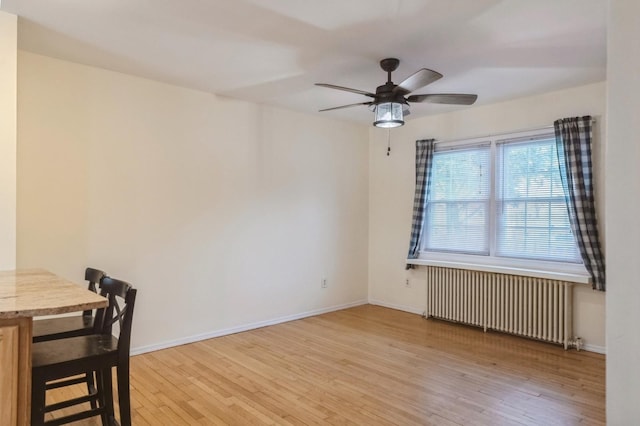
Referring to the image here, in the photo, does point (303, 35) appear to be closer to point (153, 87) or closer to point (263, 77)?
point (263, 77)

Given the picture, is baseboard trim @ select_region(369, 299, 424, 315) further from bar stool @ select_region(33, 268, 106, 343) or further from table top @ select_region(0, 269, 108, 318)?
table top @ select_region(0, 269, 108, 318)

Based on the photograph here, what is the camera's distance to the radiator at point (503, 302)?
13.0ft

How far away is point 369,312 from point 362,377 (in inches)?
85.2

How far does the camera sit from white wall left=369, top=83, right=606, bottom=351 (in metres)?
3.85

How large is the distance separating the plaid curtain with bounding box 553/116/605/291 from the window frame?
0.63 feet

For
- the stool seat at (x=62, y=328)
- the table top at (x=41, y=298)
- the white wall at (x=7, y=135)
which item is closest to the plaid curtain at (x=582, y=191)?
the table top at (x=41, y=298)

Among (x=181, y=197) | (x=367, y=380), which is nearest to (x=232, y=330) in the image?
(x=181, y=197)

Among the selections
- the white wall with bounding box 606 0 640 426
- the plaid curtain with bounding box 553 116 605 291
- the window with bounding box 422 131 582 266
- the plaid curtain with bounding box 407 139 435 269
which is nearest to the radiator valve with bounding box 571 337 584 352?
the plaid curtain with bounding box 553 116 605 291

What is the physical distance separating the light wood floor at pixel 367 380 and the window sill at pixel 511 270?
0.71 metres

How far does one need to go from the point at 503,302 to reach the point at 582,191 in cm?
140

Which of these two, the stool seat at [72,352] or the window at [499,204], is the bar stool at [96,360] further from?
the window at [499,204]

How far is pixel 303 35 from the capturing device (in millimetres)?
2801

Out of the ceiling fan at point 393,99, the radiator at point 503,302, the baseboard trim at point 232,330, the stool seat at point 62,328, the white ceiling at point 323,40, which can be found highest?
the white ceiling at point 323,40

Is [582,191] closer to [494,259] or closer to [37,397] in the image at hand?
[494,259]
